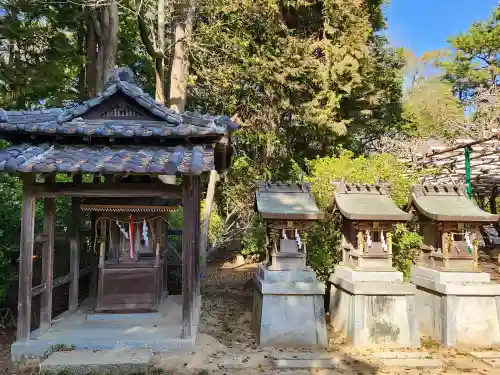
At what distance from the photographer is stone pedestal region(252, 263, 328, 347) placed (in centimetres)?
781

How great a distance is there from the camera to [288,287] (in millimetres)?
8008

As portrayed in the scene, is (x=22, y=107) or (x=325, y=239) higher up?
(x=22, y=107)

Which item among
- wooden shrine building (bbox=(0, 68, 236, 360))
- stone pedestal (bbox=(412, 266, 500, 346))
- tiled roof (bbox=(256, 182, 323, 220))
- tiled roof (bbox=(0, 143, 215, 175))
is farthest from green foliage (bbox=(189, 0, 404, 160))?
stone pedestal (bbox=(412, 266, 500, 346))

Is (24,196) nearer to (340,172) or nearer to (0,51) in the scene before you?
(0,51)

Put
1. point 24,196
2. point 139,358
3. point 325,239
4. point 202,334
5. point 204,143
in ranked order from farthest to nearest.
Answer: point 325,239
point 202,334
point 204,143
point 24,196
point 139,358

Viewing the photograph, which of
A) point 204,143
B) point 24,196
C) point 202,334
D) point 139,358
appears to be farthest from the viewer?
point 202,334

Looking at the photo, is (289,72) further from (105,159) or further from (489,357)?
(489,357)

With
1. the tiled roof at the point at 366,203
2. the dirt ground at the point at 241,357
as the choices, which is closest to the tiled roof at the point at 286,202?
the tiled roof at the point at 366,203

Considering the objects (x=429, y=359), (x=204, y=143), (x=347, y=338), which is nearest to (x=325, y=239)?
(x=347, y=338)

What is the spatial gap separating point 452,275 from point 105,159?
8.01 m

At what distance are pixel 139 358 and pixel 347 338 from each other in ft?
15.4

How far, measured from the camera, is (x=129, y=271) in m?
7.92

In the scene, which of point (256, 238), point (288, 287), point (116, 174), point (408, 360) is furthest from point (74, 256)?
point (408, 360)

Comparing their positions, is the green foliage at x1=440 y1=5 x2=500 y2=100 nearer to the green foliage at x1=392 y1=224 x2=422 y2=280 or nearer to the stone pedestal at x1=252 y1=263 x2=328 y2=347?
the green foliage at x1=392 y1=224 x2=422 y2=280
